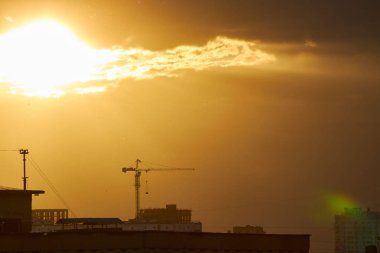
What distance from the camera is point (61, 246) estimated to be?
73.2 metres

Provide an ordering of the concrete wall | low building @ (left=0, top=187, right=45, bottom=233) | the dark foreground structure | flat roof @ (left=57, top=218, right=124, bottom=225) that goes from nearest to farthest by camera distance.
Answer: the dark foreground structure → low building @ (left=0, top=187, right=45, bottom=233) → the concrete wall → flat roof @ (left=57, top=218, right=124, bottom=225)

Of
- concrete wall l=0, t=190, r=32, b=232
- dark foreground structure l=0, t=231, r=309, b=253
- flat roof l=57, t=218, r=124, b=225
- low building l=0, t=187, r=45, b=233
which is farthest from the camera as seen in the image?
flat roof l=57, t=218, r=124, b=225

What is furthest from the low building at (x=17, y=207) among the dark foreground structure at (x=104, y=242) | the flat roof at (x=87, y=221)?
the dark foreground structure at (x=104, y=242)

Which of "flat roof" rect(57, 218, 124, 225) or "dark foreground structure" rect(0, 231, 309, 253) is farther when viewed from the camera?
"flat roof" rect(57, 218, 124, 225)

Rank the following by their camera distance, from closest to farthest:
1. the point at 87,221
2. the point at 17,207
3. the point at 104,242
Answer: the point at 104,242
the point at 17,207
the point at 87,221

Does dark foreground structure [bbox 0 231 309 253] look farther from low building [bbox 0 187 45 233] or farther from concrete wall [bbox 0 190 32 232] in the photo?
concrete wall [bbox 0 190 32 232]

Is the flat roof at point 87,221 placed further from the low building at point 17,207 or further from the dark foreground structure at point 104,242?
the dark foreground structure at point 104,242

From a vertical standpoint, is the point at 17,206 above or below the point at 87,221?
above

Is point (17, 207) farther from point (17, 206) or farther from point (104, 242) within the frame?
point (104, 242)

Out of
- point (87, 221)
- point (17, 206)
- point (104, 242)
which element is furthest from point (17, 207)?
point (104, 242)

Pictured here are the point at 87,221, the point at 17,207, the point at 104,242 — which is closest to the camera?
the point at 104,242

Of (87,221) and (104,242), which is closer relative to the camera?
→ (104,242)

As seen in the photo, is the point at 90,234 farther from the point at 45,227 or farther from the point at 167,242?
the point at 45,227

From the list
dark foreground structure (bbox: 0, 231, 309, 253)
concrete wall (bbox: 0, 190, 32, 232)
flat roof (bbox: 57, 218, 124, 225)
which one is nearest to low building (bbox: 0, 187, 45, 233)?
concrete wall (bbox: 0, 190, 32, 232)
